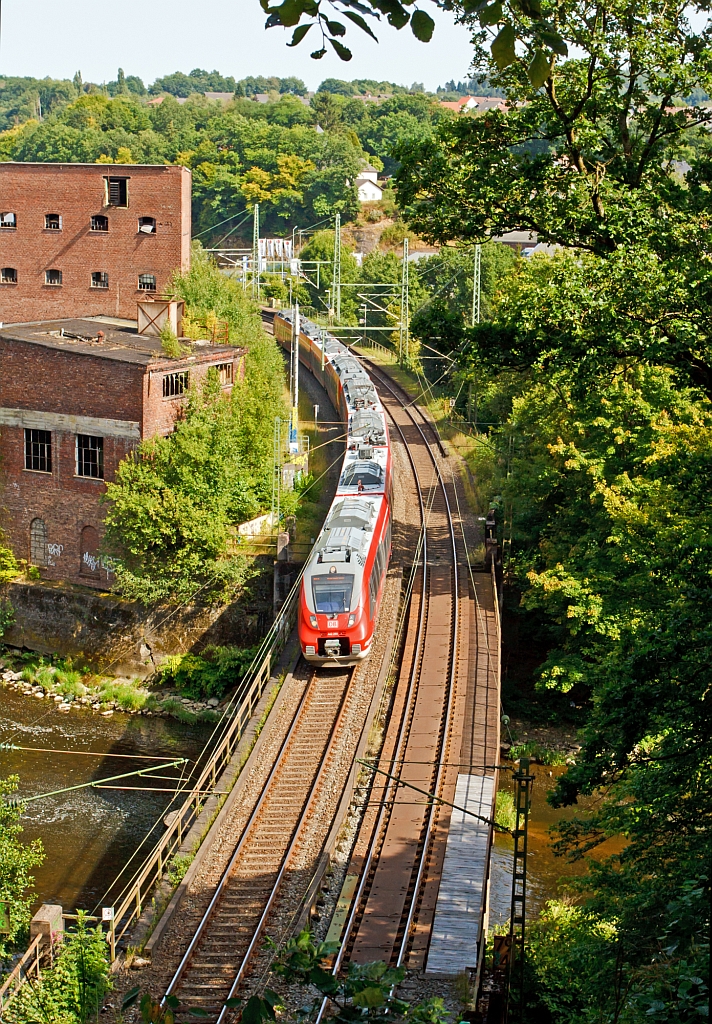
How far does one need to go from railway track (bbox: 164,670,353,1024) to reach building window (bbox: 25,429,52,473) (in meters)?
11.6

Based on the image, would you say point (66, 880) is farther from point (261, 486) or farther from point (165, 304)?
point (165, 304)

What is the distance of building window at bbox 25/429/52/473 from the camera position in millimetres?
30672

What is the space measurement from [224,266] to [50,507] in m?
65.9

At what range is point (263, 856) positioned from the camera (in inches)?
680

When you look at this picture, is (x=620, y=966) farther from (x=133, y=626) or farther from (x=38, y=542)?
(x=38, y=542)

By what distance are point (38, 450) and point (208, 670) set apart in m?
7.85

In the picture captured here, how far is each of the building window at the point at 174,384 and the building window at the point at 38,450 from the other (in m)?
3.45

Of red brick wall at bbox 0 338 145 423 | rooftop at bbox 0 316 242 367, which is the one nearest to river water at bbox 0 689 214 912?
red brick wall at bbox 0 338 145 423

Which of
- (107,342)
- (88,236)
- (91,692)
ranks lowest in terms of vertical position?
(91,692)

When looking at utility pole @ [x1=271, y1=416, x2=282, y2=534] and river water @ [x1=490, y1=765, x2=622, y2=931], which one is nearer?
river water @ [x1=490, y1=765, x2=622, y2=931]

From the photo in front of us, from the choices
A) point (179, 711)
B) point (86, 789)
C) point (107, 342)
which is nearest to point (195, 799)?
point (86, 789)

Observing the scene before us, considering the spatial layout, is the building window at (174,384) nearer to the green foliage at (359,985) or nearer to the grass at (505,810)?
the grass at (505,810)

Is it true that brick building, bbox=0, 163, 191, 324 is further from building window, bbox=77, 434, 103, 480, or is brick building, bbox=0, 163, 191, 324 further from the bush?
the bush

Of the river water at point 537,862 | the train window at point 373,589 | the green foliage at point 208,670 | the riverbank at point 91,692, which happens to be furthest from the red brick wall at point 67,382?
the river water at point 537,862
